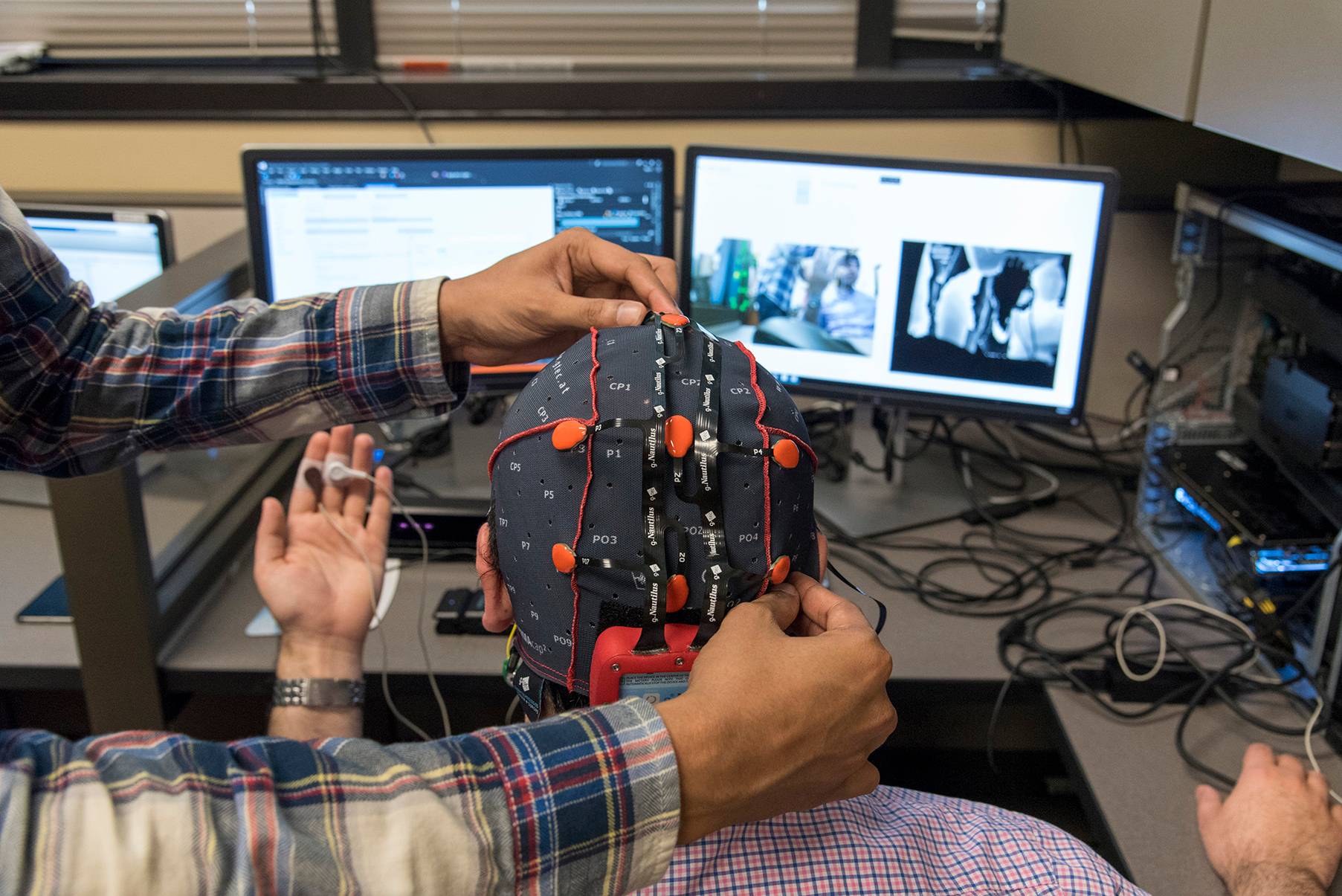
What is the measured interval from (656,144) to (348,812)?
1.54 meters

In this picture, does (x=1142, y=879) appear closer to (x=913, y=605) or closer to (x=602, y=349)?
(x=913, y=605)

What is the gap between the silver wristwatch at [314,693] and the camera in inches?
46.3

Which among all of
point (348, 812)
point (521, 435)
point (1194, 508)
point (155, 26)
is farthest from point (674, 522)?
point (155, 26)

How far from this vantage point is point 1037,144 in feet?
6.33

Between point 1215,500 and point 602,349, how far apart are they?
94 cm

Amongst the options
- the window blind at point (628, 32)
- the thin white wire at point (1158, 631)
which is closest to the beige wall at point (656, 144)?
the window blind at point (628, 32)

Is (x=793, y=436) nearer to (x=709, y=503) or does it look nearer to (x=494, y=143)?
(x=709, y=503)

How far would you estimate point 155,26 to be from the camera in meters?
2.09

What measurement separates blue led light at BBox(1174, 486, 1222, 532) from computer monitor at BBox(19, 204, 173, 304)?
1488mm

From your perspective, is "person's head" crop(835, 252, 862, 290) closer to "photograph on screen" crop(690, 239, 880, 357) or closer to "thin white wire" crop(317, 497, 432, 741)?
"photograph on screen" crop(690, 239, 880, 357)

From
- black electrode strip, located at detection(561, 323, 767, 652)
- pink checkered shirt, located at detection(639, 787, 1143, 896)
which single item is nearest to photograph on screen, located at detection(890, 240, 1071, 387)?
pink checkered shirt, located at detection(639, 787, 1143, 896)

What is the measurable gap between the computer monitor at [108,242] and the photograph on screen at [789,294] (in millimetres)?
810

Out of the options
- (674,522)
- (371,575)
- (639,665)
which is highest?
(674,522)

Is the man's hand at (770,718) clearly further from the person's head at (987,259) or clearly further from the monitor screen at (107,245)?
the monitor screen at (107,245)
